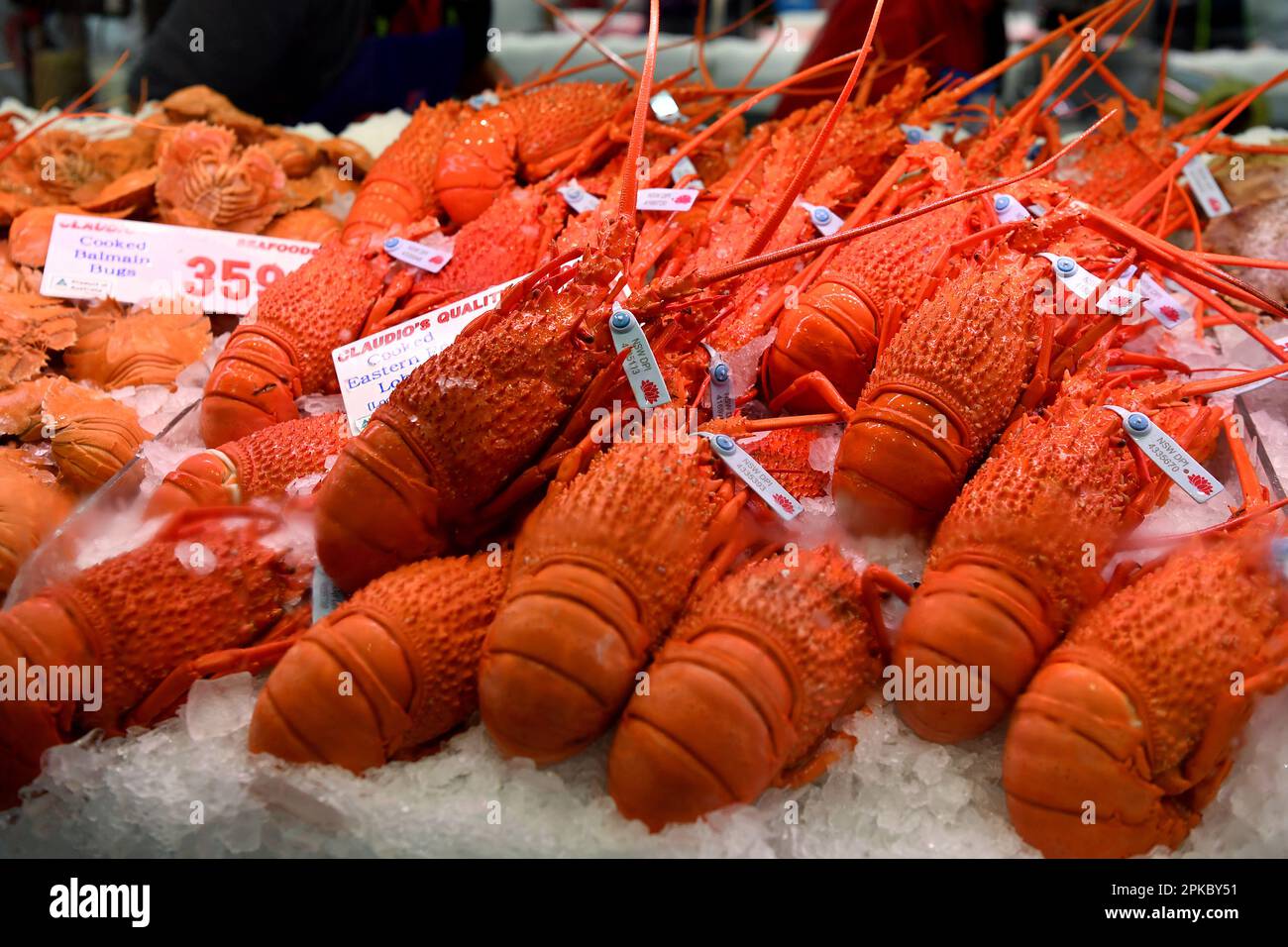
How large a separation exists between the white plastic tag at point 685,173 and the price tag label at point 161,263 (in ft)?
3.56

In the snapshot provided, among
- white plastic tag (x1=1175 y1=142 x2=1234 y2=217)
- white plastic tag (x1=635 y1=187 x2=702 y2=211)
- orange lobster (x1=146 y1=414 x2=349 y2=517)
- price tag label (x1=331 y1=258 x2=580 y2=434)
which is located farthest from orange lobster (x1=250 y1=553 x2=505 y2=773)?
white plastic tag (x1=1175 y1=142 x2=1234 y2=217)

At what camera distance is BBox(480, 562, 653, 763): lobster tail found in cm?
155

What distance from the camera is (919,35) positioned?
3.37 m

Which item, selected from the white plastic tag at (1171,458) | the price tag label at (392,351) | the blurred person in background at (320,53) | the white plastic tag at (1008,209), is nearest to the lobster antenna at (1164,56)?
the white plastic tag at (1008,209)

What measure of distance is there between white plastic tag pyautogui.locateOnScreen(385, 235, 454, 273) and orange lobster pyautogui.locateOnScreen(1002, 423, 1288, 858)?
1.87 m

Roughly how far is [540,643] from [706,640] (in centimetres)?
27

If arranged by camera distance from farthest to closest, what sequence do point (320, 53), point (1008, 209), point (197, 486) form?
point (320, 53)
point (1008, 209)
point (197, 486)

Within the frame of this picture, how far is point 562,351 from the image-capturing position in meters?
1.89

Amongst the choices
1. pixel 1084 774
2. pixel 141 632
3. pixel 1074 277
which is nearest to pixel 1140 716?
pixel 1084 774

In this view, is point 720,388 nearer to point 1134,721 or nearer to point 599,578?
point 599,578

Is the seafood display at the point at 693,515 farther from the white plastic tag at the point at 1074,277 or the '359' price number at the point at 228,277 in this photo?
the '359' price number at the point at 228,277

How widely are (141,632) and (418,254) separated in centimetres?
133

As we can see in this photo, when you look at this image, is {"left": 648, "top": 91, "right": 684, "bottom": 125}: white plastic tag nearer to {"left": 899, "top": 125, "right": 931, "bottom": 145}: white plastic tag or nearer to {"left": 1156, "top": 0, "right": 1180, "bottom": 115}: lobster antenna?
{"left": 899, "top": 125, "right": 931, "bottom": 145}: white plastic tag

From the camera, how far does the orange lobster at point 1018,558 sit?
160cm
